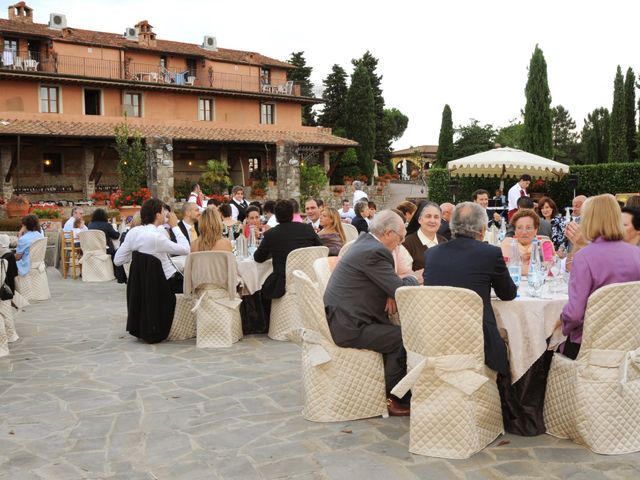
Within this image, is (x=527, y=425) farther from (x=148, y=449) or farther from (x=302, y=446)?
(x=148, y=449)

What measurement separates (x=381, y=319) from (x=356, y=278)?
14.2 inches

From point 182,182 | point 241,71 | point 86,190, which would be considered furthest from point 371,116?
point 86,190

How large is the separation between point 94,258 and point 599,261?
9.79m

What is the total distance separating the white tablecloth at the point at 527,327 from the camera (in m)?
3.88

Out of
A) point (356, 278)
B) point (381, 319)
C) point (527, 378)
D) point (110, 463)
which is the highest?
point (356, 278)

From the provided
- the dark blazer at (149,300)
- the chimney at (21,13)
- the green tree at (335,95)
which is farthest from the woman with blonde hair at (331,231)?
the green tree at (335,95)

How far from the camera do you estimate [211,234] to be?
6438mm

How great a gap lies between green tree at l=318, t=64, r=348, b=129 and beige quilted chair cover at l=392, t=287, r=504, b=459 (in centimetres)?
4045

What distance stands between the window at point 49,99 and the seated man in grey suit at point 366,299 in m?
28.2

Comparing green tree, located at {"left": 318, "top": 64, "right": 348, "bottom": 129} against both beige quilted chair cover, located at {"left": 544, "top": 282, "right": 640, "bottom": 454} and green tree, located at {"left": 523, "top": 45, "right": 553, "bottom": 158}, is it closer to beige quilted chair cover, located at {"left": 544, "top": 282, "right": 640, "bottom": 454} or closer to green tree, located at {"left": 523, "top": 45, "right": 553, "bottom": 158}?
green tree, located at {"left": 523, "top": 45, "right": 553, "bottom": 158}

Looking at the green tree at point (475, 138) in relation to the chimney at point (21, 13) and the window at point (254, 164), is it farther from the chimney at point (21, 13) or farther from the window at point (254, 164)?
the chimney at point (21, 13)

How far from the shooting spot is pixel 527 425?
3.90m

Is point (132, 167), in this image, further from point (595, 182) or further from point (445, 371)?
point (445, 371)

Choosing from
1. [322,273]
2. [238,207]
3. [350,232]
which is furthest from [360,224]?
[322,273]
